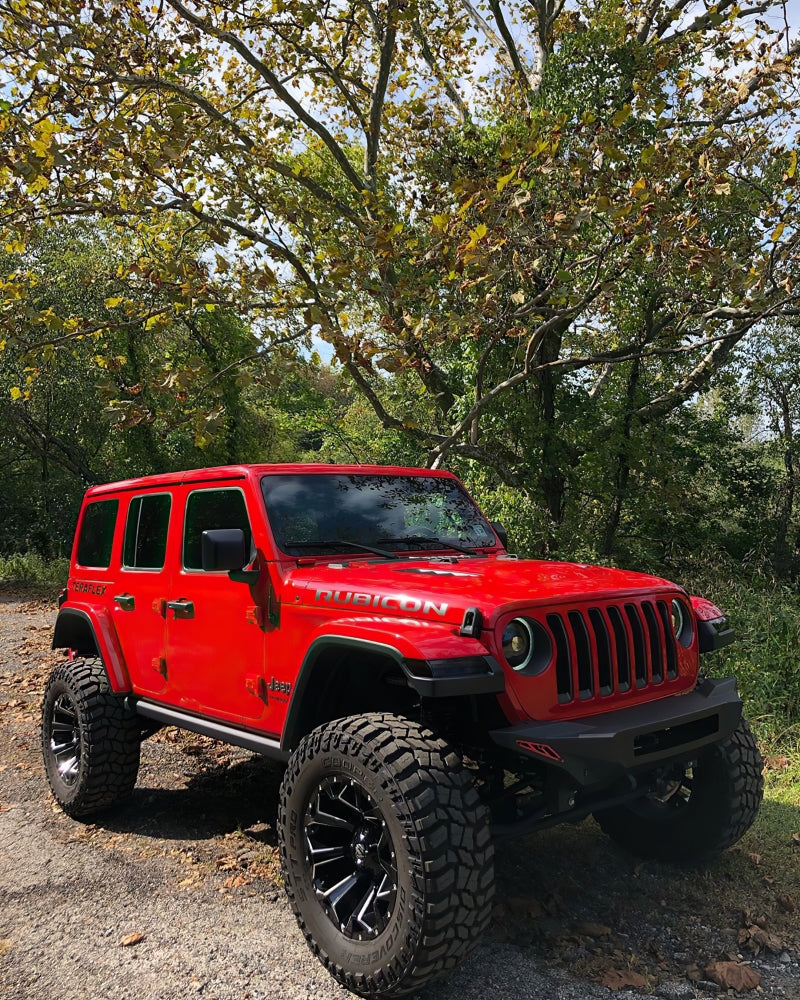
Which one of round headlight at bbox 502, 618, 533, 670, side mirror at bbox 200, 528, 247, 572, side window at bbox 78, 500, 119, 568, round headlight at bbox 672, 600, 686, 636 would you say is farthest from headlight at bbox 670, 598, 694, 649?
side window at bbox 78, 500, 119, 568

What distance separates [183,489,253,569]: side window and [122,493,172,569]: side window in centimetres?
25

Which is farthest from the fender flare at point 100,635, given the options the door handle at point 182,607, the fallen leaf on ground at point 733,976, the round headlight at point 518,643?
the fallen leaf on ground at point 733,976

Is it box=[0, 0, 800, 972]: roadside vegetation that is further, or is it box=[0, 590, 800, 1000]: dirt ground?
box=[0, 0, 800, 972]: roadside vegetation

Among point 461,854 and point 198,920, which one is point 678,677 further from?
point 198,920

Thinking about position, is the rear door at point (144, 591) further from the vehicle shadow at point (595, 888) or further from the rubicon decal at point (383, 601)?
the rubicon decal at point (383, 601)

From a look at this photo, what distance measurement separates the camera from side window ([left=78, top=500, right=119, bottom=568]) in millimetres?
5148

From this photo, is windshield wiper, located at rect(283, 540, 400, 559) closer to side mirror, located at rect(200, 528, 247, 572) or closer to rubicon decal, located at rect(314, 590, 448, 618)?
side mirror, located at rect(200, 528, 247, 572)

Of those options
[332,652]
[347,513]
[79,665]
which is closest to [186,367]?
[79,665]

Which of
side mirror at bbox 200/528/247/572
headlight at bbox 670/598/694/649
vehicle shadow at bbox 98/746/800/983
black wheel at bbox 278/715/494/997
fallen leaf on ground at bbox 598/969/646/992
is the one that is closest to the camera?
black wheel at bbox 278/715/494/997

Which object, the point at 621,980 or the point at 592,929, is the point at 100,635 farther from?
the point at 621,980

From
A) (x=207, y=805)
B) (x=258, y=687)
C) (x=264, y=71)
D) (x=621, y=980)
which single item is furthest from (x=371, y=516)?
(x=264, y=71)

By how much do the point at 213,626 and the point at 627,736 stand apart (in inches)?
84.1

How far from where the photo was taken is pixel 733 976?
9.78ft

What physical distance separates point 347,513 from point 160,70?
7.64m
